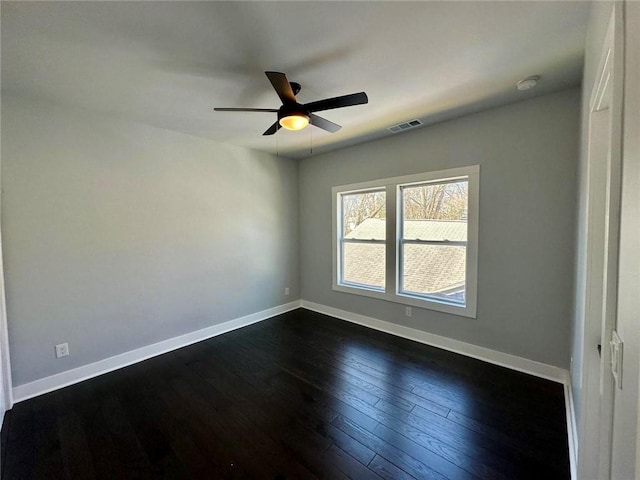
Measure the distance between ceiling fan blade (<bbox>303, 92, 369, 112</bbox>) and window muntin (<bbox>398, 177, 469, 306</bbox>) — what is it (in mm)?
1734

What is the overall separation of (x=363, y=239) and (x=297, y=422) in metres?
2.52

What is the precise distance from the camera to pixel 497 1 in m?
1.39

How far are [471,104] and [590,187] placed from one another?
1.50 metres

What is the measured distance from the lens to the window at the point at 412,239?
2.96m

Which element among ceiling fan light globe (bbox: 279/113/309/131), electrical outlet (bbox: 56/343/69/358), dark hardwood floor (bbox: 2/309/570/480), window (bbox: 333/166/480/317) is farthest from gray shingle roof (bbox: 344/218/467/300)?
electrical outlet (bbox: 56/343/69/358)

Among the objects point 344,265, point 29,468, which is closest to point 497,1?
point 344,265

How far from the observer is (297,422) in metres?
1.97

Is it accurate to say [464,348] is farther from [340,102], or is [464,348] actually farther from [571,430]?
[340,102]

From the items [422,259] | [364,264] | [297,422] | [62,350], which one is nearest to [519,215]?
[422,259]

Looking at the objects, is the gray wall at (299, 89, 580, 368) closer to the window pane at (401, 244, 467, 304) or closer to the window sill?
the window sill

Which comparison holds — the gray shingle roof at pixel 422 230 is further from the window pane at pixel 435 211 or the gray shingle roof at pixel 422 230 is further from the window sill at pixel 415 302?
the window sill at pixel 415 302

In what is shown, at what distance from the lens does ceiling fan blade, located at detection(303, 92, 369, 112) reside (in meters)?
1.81

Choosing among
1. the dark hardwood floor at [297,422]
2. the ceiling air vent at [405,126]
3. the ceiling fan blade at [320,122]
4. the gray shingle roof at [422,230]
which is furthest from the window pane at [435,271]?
the ceiling fan blade at [320,122]

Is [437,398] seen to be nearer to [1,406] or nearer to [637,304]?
[637,304]
